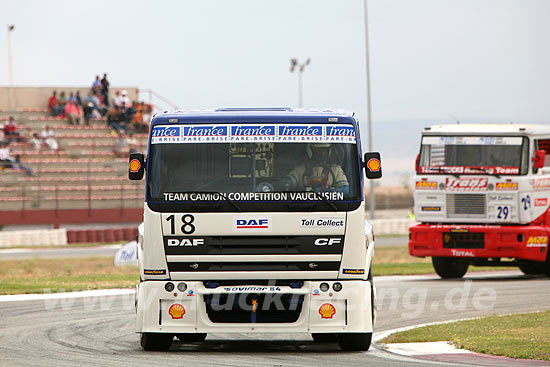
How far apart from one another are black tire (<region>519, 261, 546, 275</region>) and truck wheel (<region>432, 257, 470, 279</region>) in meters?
1.28

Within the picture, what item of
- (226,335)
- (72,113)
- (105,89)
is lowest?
(226,335)

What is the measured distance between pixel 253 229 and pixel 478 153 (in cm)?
1103

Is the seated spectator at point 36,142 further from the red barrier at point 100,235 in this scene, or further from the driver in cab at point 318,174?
the driver in cab at point 318,174

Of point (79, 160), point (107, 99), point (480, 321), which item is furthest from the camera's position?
point (107, 99)

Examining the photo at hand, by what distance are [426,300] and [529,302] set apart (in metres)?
1.78

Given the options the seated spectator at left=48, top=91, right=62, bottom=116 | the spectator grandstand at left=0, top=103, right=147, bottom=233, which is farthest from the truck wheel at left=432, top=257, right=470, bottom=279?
the seated spectator at left=48, top=91, right=62, bottom=116

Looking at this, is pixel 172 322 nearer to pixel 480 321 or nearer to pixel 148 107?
pixel 480 321

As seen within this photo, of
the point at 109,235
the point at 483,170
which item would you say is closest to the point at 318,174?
the point at 483,170

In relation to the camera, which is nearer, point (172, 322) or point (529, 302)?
point (172, 322)

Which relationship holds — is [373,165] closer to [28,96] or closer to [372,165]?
[372,165]

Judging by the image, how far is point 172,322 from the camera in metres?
10.8

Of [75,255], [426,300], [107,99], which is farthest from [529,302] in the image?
[107,99]

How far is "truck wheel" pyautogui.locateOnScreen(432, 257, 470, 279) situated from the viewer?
2267cm

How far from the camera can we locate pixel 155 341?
11.3 meters
